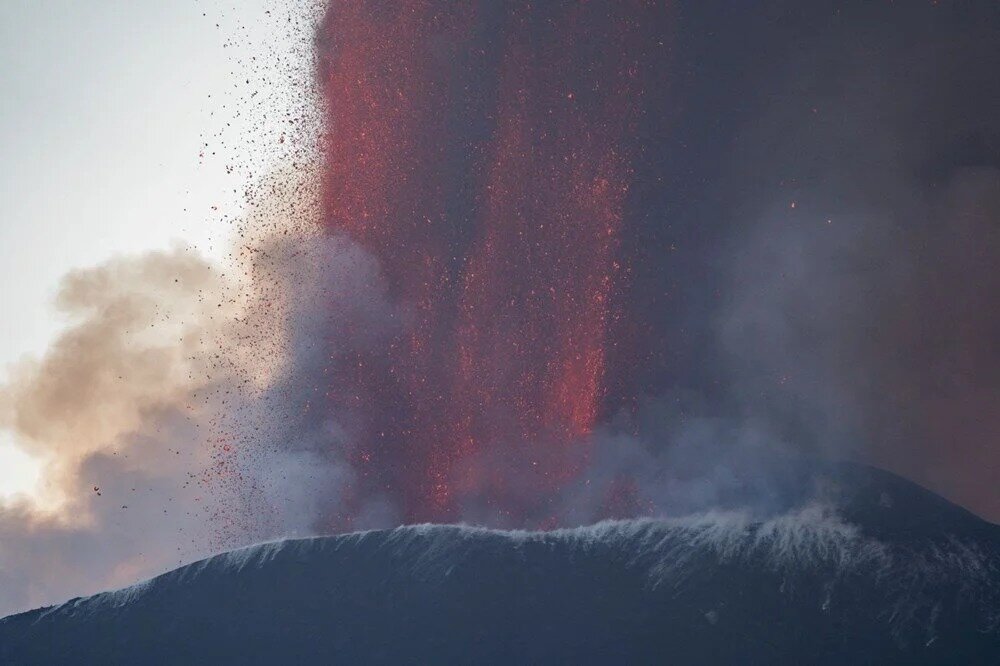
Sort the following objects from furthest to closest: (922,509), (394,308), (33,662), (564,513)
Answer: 1. (394,308)
2. (564,513)
3. (33,662)
4. (922,509)

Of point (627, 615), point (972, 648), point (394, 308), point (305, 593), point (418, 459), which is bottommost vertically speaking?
point (972, 648)

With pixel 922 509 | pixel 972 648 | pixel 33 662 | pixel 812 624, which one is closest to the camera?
pixel 972 648

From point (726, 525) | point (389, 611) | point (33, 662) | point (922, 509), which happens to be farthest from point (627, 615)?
point (33, 662)

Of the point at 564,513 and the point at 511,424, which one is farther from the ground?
the point at 511,424

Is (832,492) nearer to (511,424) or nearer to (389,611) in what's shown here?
(511,424)

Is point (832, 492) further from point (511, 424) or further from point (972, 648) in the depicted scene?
point (511, 424)

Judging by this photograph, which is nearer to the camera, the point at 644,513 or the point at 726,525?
the point at 726,525

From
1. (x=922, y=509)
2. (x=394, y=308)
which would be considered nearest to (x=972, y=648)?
(x=922, y=509)
